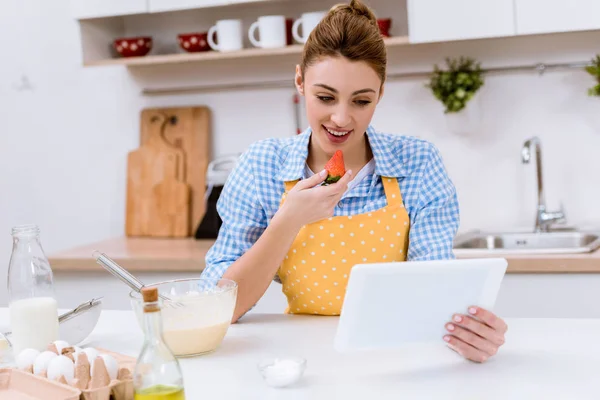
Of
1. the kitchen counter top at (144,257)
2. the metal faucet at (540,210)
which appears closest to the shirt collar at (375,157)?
the kitchen counter top at (144,257)

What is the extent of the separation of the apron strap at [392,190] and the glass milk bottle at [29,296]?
765 millimetres

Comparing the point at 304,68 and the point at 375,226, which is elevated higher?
the point at 304,68

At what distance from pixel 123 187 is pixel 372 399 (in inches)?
98.3

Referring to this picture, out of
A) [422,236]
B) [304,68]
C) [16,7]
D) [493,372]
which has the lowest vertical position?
[493,372]

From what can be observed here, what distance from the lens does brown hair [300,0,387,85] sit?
5.42 ft

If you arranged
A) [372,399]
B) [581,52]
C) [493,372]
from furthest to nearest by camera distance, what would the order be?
[581,52] → [493,372] → [372,399]

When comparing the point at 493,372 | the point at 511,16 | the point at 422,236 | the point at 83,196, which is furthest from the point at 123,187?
the point at 493,372

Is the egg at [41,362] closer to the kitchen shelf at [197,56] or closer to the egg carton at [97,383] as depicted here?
the egg carton at [97,383]

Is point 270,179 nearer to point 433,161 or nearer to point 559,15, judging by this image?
point 433,161

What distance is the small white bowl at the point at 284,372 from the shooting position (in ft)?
4.07

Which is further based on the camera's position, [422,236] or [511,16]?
[511,16]

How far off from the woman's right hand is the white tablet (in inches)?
13.7

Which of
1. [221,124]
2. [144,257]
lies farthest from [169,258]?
[221,124]

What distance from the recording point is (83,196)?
3.56 m
